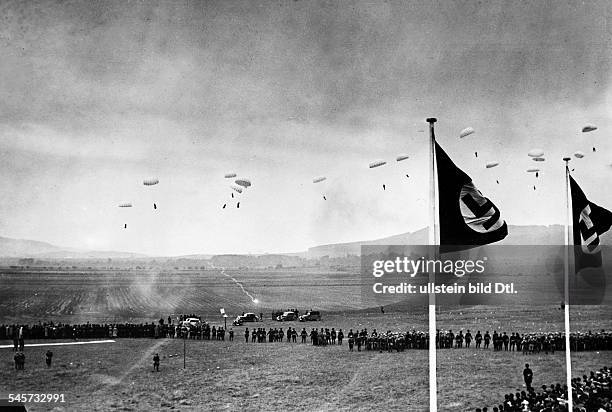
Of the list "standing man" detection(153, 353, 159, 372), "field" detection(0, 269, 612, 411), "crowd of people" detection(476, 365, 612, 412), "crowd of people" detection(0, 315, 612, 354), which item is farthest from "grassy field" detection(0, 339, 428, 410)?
"crowd of people" detection(476, 365, 612, 412)

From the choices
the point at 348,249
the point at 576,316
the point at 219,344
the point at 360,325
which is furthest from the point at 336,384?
the point at 348,249

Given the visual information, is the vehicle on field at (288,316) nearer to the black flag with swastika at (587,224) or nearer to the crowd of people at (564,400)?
the crowd of people at (564,400)

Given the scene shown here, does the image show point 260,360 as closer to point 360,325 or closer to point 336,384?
point 336,384

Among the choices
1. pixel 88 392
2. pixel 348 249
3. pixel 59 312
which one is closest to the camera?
pixel 88 392

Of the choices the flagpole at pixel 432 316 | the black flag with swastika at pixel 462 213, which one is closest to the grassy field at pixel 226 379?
the flagpole at pixel 432 316

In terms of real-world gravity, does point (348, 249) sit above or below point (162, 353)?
above

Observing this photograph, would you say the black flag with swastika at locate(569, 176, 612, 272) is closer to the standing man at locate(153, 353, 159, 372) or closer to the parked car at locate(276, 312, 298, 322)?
the standing man at locate(153, 353, 159, 372)
